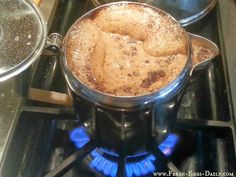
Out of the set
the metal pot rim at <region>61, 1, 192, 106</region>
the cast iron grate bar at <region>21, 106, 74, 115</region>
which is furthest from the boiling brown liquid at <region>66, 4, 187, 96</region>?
the cast iron grate bar at <region>21, 106, 74, 115</region>

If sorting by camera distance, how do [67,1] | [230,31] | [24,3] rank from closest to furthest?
[24,3], [230,31], [67,1]

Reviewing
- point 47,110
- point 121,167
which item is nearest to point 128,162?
A: point 121,167

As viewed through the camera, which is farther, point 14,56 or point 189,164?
point 189,164

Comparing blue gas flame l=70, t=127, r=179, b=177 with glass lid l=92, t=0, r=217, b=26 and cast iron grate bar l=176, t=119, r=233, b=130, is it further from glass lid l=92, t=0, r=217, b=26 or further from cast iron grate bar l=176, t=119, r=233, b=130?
glass lid l=92, t=0, r=217, b=26

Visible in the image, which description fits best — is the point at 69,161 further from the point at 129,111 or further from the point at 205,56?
the point at 205,56

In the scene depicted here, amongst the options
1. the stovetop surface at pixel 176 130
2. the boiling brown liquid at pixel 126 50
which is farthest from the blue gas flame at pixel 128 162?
the boiling brown liquid at pixel 126 50

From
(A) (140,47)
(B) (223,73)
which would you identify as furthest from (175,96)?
(B) (223,73)

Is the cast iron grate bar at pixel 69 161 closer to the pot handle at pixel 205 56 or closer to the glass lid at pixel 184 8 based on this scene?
the pot handle at pixel 205 56

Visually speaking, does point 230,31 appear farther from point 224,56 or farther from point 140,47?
point 140,47
